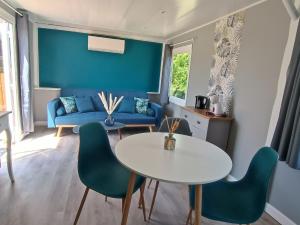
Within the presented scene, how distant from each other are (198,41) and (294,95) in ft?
7.64

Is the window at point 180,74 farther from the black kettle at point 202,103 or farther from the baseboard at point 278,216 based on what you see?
the baseboard at point 278,216

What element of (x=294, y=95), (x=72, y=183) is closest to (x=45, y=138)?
(x=72, y=183)

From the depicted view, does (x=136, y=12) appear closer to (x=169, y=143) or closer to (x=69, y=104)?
(x=69, y=104)

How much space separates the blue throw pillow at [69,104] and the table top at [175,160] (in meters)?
2.69

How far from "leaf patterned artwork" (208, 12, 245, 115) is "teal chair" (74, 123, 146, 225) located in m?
1.75

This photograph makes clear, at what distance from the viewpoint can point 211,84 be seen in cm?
333

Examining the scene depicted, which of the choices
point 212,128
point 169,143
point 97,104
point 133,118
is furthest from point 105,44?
point 169,143

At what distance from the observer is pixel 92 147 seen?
1765mm

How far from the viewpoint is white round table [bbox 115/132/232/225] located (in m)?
1.27

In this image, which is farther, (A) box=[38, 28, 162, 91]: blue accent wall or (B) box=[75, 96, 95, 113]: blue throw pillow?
(A) box=[38, 28, 162, 91]: blue accent wall

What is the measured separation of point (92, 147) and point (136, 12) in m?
2.28

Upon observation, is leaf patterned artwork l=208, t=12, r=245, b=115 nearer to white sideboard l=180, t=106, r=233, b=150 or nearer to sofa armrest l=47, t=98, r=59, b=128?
white sideboard l=180, t=106, r=233, b=150

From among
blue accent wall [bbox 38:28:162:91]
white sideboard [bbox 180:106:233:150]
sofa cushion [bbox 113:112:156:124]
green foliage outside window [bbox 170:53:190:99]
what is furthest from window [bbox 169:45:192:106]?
white sideboard [bbox 180:106:233:150]

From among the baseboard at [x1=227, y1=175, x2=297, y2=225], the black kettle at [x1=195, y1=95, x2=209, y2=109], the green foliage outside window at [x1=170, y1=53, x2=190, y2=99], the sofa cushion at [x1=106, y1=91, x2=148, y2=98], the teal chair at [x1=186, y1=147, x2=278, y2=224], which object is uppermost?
the green foliage outside window at [x1=170, y1=53, x2=190, y2=99]
